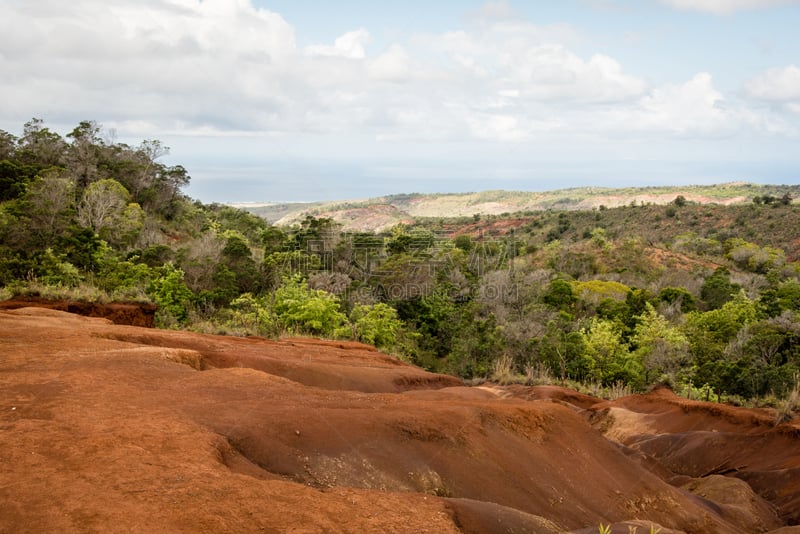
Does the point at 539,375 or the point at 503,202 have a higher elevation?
the point at 503,202

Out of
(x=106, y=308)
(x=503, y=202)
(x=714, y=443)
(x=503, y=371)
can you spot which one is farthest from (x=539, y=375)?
(x=503, y=202)

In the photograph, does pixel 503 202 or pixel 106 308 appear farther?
pixel 503 202

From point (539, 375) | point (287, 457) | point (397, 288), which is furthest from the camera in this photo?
point (397, 288)

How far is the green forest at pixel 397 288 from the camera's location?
65.1 ft

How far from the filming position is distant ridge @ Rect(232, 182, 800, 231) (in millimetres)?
100938

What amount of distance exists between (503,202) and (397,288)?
10581cm

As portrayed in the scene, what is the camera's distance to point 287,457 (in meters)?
5.74

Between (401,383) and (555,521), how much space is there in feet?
17.8

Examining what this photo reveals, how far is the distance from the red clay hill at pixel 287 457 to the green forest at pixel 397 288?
700 cm

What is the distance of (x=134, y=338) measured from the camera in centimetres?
977

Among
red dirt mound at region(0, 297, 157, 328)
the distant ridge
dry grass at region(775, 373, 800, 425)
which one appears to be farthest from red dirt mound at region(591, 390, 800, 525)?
the distant ridge

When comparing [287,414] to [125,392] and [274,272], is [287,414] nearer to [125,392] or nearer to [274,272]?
[125,392]

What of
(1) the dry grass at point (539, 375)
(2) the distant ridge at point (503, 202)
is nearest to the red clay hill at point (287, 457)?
(1) the dry grass at point (539, 375)

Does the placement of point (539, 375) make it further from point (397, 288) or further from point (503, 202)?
point (503, 202)
